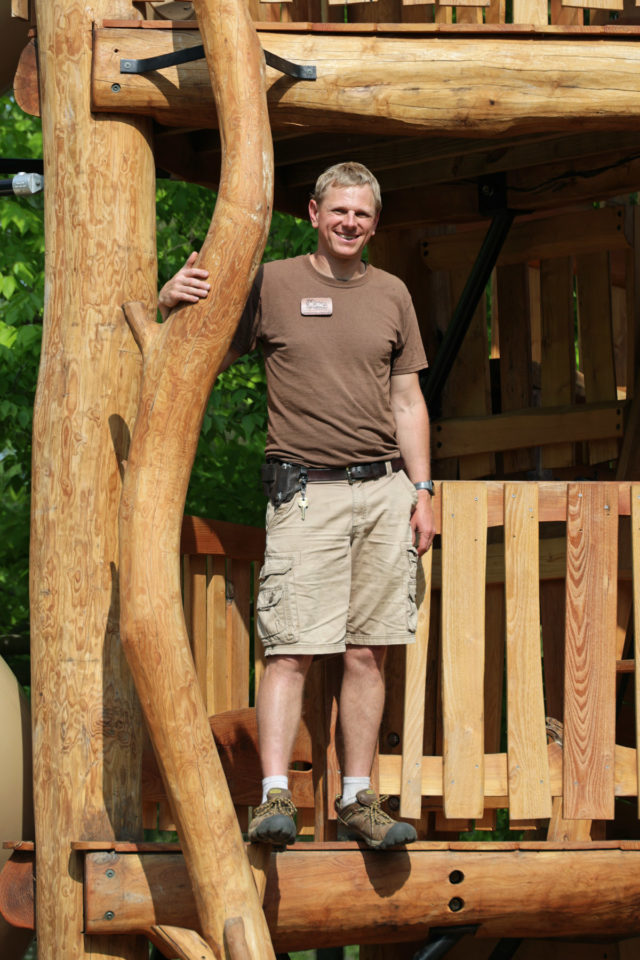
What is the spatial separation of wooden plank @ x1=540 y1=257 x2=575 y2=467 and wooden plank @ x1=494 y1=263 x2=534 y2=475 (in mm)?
95

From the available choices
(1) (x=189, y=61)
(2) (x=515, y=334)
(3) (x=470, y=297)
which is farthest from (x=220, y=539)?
(2) (x=515, y=334)

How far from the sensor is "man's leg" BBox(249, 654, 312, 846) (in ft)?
13.7

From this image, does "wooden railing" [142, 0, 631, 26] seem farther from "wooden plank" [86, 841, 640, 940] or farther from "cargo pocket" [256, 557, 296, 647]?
"wooden plank" [86, 841, 640, 940]

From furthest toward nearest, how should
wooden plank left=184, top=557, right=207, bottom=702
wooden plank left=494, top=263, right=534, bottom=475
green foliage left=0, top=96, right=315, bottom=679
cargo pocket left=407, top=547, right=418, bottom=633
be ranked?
1. green foliage left=0, top=96, right=315, bottom=679
2. wooden plank left=494, top=263, right=534, bottom=475
3. wooden plank left=184, top=557, right=207, bottom=702
4. cargo pocket left=407, top=547, right=418, bottom=633

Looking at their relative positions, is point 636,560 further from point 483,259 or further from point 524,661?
point 483,259

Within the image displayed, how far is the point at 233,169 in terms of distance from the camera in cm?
436

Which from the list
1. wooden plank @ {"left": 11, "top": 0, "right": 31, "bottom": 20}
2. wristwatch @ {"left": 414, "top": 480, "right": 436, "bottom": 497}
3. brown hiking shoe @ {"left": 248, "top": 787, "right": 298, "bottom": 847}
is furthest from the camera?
wooden plank @ {"left": 11, "top": 0, "right": 31, "bottom": 20}

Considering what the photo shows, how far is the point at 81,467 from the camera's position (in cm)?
477

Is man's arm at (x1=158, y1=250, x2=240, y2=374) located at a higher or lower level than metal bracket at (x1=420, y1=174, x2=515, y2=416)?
lower

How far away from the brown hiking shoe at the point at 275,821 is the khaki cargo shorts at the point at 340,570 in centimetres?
44

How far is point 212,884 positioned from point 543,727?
1276mm

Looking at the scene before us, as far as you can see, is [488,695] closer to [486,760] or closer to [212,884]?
[486,760]

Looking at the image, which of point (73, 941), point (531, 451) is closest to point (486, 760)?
point (73, 941)

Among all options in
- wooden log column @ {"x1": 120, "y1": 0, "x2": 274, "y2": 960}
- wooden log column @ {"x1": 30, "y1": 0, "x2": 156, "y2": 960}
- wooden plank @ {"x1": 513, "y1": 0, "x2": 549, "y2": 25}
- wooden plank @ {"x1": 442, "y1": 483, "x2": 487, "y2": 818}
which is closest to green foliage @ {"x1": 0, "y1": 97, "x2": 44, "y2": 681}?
wooden log column @ {"x1": 30, "y1": 0, "x2": 156, "y2": 960}
